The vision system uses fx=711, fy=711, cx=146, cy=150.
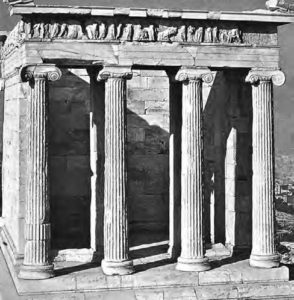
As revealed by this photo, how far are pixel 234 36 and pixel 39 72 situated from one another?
612cm

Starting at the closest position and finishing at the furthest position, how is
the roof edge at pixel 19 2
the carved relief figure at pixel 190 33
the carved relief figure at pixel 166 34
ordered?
1. the roof edge at pixel 19 2
2. the carved relief figure at pixel 166 34
3. the carved relief figure at pixel 190 33

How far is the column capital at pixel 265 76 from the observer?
21969 mm

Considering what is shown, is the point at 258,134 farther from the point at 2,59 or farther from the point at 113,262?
the point at 2,59

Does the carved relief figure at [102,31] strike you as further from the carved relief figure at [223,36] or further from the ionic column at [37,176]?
the carved relief figure at [223,36]

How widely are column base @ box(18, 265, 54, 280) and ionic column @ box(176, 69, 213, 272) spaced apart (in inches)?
159

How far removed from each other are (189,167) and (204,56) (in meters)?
3.40

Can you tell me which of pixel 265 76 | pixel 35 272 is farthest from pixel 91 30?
pixel 35 272

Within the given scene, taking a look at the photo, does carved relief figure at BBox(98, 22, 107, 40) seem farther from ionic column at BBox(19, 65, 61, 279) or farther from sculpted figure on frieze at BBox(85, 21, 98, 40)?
ionic column at BBox(19, 65, 61, 279)

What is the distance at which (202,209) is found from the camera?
21609 mm

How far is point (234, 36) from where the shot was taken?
22.0 metres

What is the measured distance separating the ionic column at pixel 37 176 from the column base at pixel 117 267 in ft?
5.49

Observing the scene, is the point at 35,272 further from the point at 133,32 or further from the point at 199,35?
the point at 199,35

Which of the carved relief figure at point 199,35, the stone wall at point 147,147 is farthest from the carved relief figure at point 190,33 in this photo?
the stone wall at point 147,147

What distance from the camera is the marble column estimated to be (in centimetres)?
2202
